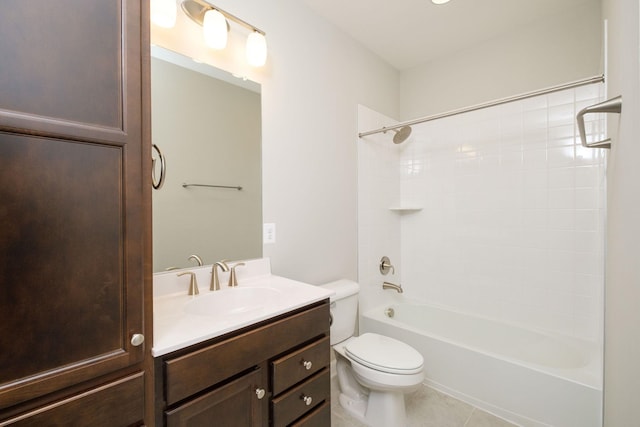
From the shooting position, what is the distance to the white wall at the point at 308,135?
5.51 feet

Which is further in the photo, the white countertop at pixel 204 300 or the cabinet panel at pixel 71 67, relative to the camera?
the white countertop at pixel 204 300

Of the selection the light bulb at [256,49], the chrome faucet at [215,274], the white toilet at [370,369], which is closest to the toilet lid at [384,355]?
the white toilet at [370,369]

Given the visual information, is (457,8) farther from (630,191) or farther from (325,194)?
(630,191)

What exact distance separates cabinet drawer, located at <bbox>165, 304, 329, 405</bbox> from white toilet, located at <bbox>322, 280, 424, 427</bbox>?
1.85 feet

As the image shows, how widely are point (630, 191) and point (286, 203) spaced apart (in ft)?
4.74

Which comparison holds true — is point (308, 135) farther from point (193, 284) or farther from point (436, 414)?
point (436, 414)

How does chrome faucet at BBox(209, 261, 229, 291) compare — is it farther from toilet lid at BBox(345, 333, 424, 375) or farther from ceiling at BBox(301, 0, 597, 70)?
ceiling at BBox(301, 0, 597, 70)

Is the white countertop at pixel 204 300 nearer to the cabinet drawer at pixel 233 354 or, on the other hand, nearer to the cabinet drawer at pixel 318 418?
the cabinet drawer at pixel 233 354

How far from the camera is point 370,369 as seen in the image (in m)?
1.53

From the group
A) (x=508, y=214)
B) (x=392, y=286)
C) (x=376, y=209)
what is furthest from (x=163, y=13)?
(x=508, y=214)

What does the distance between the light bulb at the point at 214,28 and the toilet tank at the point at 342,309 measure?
1.50 meters

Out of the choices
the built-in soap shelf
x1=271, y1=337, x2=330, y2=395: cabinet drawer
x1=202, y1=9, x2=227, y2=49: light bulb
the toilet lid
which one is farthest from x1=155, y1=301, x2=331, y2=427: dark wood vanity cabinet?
the built-in soap shelf

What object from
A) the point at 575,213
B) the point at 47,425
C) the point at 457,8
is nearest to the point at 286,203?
the point at 47,425

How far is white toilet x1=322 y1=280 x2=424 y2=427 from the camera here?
1487mm
